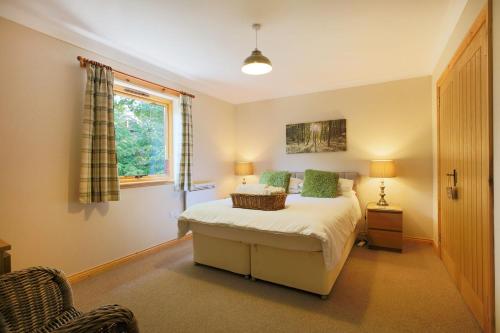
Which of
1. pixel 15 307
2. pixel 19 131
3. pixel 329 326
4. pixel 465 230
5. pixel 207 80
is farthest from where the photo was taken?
pixel 207 80

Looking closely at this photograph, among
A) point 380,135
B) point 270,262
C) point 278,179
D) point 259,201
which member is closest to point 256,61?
point 259,201

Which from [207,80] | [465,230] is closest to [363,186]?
[465,230]

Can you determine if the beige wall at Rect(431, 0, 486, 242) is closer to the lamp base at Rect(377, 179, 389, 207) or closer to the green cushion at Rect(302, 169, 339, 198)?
the lamp base at Rect(377, 179, 389, 207)

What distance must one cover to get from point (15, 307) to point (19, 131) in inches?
65.1

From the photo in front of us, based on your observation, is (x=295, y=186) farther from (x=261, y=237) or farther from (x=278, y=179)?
(x=261, y=237)

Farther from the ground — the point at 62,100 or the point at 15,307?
the point at 62,100

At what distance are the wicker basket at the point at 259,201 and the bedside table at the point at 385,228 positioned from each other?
4.96ft

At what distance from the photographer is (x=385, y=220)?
10.5ft

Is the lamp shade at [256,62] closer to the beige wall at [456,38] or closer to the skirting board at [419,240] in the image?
the beige wall at [456,38]

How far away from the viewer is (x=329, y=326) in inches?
68.5

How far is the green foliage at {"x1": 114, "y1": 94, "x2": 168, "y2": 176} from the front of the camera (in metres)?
3.00

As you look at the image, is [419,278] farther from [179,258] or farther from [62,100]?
[62,100]

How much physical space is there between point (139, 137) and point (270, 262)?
7.61 ft

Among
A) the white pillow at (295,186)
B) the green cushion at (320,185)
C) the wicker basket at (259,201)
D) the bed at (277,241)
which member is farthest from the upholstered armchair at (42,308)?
the white pillow at (295,186)
